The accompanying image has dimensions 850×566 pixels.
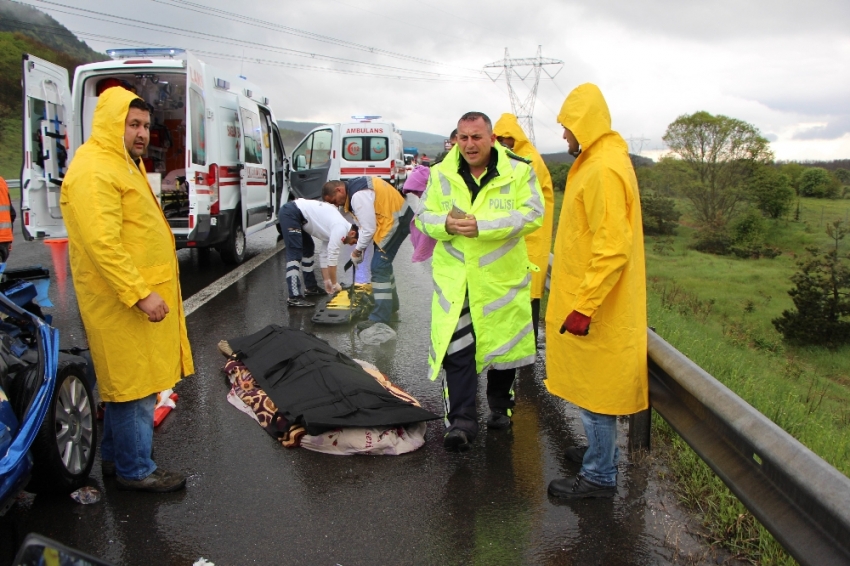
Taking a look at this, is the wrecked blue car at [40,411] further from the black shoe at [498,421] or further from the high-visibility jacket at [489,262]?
the black shoe at [498,421]

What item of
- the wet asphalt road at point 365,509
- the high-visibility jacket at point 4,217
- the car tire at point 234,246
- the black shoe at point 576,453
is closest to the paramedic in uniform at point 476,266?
the wet asphalt road at point 365,509

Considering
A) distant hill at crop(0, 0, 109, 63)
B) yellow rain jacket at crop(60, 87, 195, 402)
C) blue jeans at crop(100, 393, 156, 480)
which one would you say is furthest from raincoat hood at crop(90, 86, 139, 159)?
distant hill at crop(0, 0, 109, 63)

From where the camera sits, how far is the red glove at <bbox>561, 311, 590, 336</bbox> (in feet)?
10.1

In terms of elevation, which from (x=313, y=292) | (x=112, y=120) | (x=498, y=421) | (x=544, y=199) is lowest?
(x=498, y=421)

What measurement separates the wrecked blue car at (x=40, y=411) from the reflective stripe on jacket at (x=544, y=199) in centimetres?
325

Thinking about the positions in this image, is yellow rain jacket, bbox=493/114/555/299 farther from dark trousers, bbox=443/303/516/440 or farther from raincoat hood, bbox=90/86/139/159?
raincoat hood, bbox=90/86/139/159

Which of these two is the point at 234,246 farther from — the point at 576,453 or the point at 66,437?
the point at 576,453

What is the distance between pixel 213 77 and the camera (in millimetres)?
9070

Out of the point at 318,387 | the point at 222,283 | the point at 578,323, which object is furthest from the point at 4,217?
the point at 578,323

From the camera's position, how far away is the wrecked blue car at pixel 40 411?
9.19ft

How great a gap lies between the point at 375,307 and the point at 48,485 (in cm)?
390

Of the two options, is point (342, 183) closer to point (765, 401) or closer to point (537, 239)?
point (537, 239)

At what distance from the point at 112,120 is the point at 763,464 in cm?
319

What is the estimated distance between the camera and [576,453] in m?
3.86
